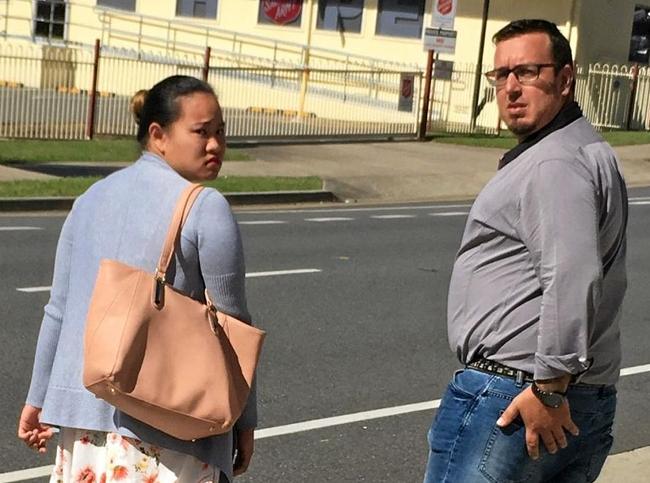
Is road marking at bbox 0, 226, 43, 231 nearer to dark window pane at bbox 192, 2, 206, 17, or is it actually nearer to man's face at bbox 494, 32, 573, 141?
man's face at bbox 494, 32, 573, 141

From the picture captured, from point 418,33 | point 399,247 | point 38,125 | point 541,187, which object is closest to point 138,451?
point 541,187

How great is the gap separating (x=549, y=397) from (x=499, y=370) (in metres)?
0.18

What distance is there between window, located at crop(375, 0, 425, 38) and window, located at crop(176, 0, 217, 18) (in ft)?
17.4

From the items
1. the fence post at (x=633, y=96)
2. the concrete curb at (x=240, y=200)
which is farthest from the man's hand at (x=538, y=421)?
the fence post at (x=633, y=96)

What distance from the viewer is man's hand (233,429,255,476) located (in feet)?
12.6

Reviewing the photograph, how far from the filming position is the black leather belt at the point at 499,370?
3529mm

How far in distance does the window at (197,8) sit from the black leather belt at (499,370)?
35549 mm

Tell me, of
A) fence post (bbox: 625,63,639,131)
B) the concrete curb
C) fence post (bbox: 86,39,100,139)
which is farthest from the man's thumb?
fence post (bbox: 625,63,639,131)

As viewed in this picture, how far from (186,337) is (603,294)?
1118 millimetres

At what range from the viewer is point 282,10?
3706 cm

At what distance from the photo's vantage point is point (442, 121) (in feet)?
104

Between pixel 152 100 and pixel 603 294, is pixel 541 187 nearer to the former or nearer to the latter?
pixel 603 294

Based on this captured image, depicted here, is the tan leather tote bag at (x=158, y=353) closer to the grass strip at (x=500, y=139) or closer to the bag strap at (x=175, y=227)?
the bag strap at (x=175, y=227)

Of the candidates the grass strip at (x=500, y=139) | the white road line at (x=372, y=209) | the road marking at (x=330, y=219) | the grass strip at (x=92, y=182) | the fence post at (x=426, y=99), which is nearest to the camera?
the road marking at (x=330, y=219)
